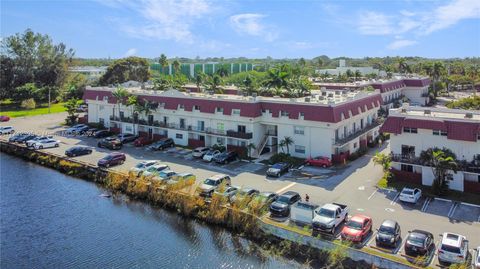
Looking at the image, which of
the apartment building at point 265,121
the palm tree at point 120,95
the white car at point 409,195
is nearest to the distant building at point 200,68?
the palm tree at point 120,95

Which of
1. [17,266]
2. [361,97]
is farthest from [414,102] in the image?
[17,266]

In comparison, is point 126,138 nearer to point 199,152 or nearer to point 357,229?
point 199,152

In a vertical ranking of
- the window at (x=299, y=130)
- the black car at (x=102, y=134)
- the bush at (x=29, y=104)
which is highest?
the bush at (x=29, y=104)

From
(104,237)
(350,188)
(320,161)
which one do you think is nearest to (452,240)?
(350,188)

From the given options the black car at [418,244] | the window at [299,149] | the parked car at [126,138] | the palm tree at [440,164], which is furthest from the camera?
the parked car at [126,138]

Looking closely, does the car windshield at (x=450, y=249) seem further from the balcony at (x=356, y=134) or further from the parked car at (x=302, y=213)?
the balcony at (x=356, y=134)

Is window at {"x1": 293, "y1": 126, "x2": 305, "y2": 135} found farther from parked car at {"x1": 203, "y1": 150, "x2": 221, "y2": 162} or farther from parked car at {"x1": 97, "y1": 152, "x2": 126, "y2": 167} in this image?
parked car at {"x1": 97, "y1": 152, "x2": 126, "y2": 167}

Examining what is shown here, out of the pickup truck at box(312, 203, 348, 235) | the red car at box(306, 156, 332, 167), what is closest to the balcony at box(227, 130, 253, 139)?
the red car at box(306, 156, 332, 167)
